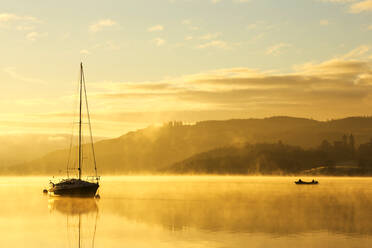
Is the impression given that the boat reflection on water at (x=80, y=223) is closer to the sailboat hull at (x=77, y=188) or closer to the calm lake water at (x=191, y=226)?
the calm lake water at (x=191, y=226)

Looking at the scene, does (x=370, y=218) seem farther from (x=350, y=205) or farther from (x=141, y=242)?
(x=141, y=242)

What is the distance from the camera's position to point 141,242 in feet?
132

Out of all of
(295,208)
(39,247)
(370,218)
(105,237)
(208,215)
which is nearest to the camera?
(39,247)

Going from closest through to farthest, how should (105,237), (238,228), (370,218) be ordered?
(105,237) < (238,228) < (370,218)

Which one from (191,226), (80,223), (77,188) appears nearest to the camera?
(191,226)

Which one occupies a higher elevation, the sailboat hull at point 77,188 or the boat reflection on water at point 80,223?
the sailboat hull at point 77,188

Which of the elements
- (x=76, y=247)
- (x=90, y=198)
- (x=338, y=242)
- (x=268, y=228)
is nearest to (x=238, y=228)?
(x=268, y=228)

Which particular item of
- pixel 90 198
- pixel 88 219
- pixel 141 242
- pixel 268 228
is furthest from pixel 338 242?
pixel 90 198

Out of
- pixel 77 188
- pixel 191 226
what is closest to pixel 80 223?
pixel 191 226

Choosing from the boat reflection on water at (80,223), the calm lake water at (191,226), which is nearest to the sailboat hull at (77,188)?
the boat reflection on water at (80,223)

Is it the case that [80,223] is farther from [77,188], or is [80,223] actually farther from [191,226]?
[77,188]

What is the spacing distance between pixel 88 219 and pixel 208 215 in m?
12.6

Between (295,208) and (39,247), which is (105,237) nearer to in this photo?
(39,247)

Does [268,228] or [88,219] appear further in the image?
[88,219]
